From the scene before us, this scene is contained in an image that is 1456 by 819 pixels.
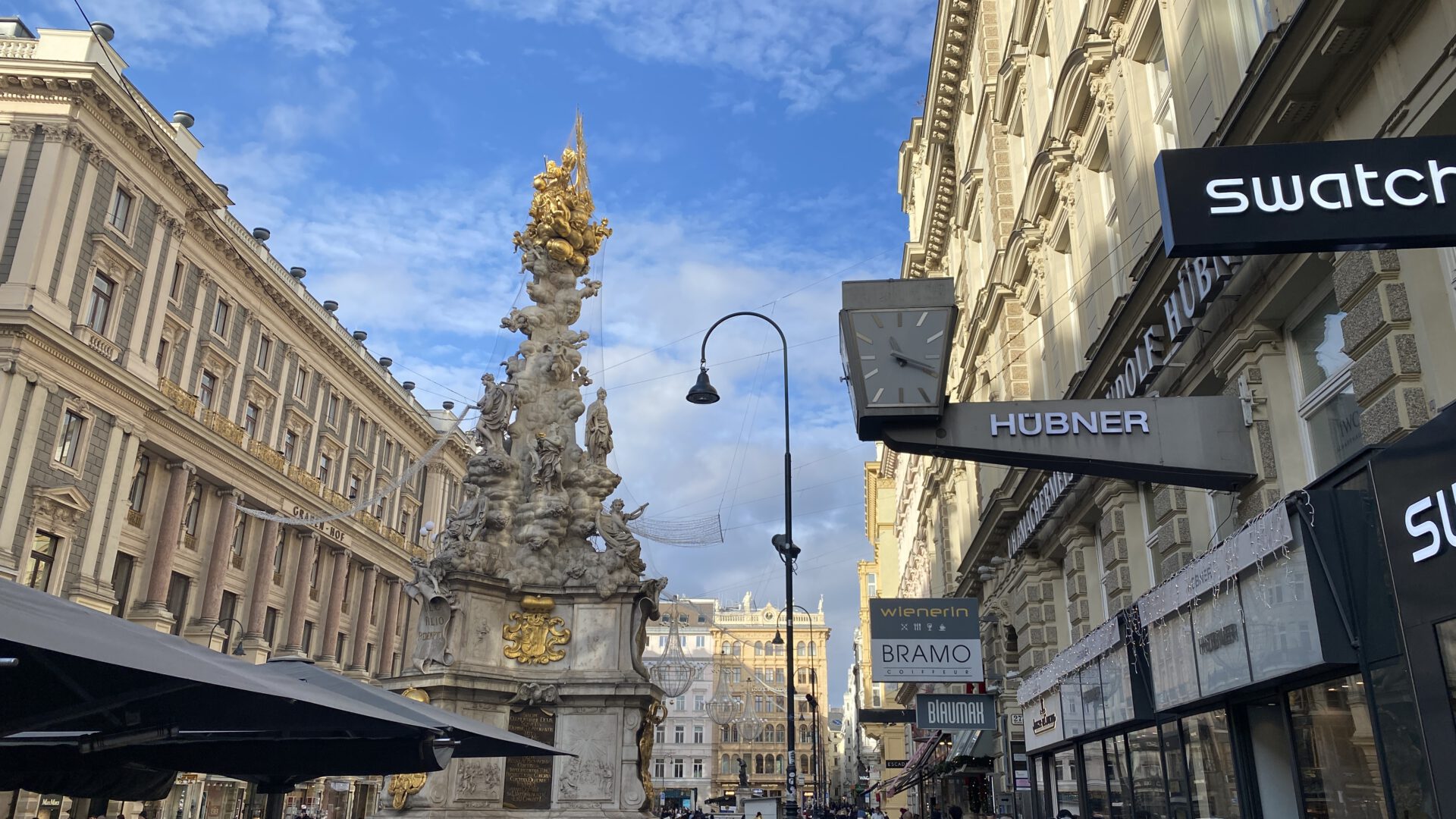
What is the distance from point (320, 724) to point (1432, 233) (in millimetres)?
7090

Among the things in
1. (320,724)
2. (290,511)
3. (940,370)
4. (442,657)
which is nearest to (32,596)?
(320,724)

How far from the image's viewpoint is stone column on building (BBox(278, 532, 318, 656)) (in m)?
54.2

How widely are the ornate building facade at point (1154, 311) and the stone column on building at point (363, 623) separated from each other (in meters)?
41.2

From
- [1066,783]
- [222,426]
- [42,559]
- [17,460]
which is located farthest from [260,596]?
[1066,783]

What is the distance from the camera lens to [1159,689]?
467 inches

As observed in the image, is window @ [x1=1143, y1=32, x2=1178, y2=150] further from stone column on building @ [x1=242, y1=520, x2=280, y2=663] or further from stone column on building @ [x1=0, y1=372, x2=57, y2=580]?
stone column on building @ [x1=242, y1=520, x2=280, y2=663]

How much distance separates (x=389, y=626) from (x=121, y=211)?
112 ft

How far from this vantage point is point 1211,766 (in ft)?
38.4

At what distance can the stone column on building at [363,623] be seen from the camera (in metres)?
62.0

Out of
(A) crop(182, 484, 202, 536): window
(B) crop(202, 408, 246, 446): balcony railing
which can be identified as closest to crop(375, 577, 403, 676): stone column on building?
(B) crop(202, 408, 246, 446): balcony railing

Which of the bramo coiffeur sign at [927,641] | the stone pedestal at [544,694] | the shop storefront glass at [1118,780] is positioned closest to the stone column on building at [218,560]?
the stone pedestal at [544,694]

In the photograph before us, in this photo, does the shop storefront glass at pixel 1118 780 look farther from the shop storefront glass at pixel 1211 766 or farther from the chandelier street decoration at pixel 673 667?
the chandelier street decoration at pixel 673 667

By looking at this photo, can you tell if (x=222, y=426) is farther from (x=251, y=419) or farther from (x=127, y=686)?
(x=127, y=686)

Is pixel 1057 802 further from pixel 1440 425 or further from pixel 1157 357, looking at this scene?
pixel 1440 425
